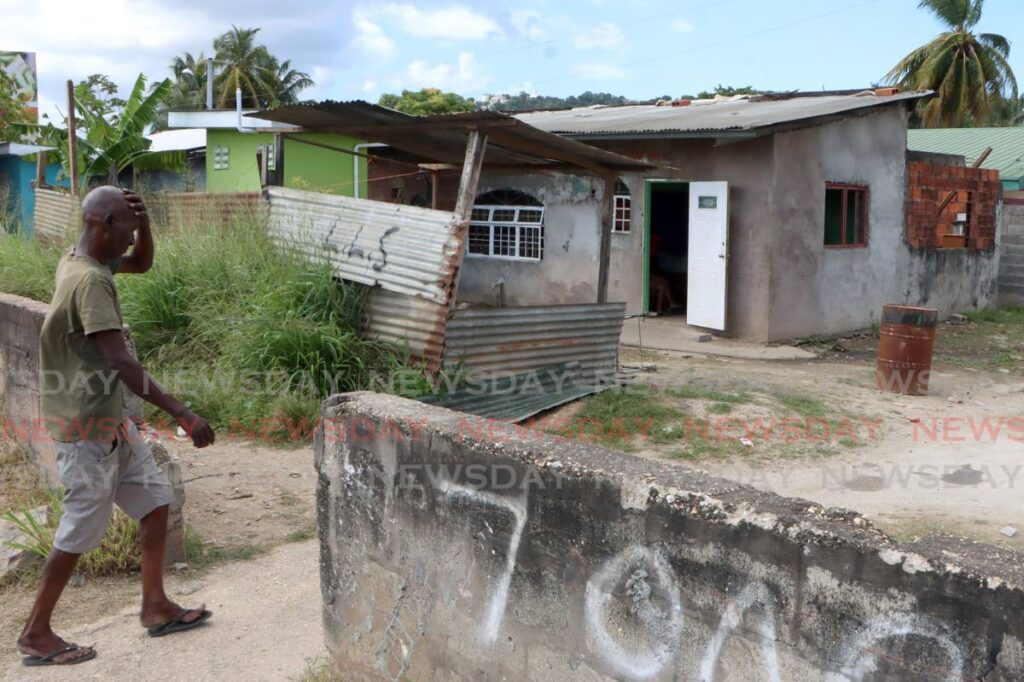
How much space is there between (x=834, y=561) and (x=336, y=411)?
1.97m

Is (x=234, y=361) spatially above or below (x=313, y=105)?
below

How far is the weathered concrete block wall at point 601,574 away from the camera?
2182 millimetres

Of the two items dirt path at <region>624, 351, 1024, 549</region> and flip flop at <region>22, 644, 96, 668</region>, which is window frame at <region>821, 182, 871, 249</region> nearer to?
dirt path at <region>624, 351, 1024, 549</region>

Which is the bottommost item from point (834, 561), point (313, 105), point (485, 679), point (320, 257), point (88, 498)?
point (485, 679)

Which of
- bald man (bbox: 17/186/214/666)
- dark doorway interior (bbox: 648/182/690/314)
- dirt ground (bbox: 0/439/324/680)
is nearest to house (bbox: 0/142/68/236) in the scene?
dark doorway interior (bbox: 648/182/690/314)

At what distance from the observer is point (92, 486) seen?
12.6ft

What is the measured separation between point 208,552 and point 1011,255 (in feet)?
54.1

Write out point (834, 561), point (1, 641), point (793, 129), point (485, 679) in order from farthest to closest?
point (793, 129) → point (1, 641) → point (485, 679) → point (834, 561)

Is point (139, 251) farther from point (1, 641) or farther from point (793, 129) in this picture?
point (793, 129)

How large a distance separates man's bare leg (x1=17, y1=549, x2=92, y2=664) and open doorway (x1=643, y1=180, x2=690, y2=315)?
10.8 metres

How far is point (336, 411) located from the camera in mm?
3619

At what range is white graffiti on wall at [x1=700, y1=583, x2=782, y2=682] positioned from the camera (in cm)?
241

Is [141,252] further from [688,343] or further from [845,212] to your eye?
[845,212]

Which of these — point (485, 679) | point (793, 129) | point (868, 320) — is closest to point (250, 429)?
point (485, 679)
